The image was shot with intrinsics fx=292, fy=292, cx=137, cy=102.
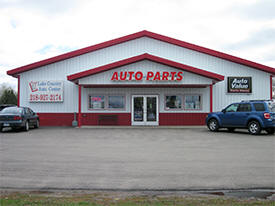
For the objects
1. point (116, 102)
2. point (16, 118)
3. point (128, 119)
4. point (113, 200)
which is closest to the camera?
point (113, 200)

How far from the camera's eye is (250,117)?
1584cm

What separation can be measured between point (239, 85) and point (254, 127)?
7.43m

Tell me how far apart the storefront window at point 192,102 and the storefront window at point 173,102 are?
1.72 feet

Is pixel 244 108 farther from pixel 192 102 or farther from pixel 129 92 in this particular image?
pixel 129 92

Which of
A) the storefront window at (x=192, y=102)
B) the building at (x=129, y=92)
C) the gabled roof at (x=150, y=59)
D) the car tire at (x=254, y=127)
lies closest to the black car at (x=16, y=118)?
the building at (x=129, y=92)

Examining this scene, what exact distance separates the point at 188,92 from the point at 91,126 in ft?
25.2

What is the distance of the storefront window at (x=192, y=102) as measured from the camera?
22.1 meters

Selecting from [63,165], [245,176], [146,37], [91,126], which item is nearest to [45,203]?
[63,165]

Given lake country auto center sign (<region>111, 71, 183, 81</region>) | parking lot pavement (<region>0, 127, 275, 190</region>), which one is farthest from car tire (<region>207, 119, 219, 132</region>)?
parking lot pavement (<region>0, 127, 275, 190</region>)

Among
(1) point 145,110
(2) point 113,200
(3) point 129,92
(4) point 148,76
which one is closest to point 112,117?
(3) point 129,92

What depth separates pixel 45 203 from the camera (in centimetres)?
455

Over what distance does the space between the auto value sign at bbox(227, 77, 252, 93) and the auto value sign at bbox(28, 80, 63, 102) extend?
1294 centimetres

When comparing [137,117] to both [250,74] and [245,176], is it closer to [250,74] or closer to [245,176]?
[250,74]

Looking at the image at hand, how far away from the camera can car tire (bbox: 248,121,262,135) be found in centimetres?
1546
